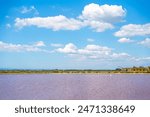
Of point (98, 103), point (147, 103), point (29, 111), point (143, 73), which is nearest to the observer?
point (29, 111)

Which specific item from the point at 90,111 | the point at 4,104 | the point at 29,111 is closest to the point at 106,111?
the point at 90,111

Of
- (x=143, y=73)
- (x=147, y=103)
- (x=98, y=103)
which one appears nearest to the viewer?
(x=98, y=103)

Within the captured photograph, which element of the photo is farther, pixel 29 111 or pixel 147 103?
pixel 147 103

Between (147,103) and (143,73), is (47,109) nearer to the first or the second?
(147,103)

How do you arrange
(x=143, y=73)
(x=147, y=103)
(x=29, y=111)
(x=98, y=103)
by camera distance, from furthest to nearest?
(x=143, y=73), (x=147, y=103), (x=98, y=103), (x=29, y=111)

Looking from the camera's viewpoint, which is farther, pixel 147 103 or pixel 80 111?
pixel 147 103

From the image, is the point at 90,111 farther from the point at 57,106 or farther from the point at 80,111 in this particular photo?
the point at 57,106

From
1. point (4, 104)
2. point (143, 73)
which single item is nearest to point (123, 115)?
point (4, 104)

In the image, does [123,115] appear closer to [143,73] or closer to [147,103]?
[147,103]
